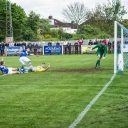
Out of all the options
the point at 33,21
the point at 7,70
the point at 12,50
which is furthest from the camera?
the point at 33,21

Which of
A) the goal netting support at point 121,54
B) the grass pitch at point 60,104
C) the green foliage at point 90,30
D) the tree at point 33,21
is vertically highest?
the tree at point 33,21

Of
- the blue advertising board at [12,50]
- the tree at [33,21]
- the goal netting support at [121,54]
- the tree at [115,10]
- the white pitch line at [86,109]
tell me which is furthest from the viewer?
the tree at [33,21]

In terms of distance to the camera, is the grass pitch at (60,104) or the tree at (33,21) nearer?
the grass pitch at (60,104)

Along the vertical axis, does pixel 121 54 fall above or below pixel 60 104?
above

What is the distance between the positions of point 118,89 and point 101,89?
23.8 inches

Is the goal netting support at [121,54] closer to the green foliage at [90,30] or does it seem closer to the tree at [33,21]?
the green foliage at [90,30]

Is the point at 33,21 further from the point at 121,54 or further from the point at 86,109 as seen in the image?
the point at 86,109

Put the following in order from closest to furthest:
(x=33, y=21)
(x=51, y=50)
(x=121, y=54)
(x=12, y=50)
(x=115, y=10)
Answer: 1. (x=121, y=54)
2. (x=12, y=50)
3. (x=51, y=50)
4. (x=115, y=10)
5. (x=33, y=21)

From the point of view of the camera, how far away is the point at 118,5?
88125 mm

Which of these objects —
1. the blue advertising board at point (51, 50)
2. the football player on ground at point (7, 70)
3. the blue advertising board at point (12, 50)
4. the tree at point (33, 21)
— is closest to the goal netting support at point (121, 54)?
the football player on ground at point (7, 70)

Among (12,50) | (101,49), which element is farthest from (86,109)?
(12,50)

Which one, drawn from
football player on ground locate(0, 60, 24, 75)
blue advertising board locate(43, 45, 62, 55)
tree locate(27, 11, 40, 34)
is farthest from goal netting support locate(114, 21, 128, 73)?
tree locate(27, 11, 40, 34)

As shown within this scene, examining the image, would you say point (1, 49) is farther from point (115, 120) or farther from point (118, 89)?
point (115, 120)

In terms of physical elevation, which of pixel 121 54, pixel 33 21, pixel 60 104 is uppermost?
pixel 33 21
